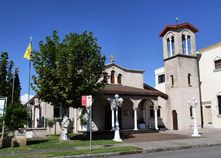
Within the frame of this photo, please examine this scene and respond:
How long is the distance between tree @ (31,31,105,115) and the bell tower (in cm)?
1476

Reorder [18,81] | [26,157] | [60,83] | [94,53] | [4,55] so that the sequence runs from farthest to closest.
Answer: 1. [18,81]
2. [4,55]
3. [94,53]
4. [60,83]
5. [26,157]

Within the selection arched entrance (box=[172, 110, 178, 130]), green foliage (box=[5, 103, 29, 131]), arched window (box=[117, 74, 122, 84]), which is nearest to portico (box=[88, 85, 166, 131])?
arched window (box=[117, 74, 122, 84])

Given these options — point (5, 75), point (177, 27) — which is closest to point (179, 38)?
point (177, 27)

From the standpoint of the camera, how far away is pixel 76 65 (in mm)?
19641

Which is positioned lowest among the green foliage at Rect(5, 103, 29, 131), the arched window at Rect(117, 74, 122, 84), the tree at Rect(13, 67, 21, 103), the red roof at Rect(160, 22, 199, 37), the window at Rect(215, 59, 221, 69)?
the green foliage at Rect(5, 103, 29, 131)

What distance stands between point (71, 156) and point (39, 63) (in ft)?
28.6

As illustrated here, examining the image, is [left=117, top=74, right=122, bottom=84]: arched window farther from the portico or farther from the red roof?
the red roof

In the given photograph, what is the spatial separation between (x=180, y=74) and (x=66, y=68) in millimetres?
17102

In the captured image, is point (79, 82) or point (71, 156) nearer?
point (71, 156)

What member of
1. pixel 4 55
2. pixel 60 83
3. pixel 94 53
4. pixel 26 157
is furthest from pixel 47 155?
pixel 4 55

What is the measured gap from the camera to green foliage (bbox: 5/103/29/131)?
17.8 m

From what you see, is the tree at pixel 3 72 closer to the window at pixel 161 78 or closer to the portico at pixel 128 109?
the portico at pixel 128 109

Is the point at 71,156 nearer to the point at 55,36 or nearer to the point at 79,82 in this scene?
the point at 79,82

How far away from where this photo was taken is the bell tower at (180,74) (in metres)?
31.6
